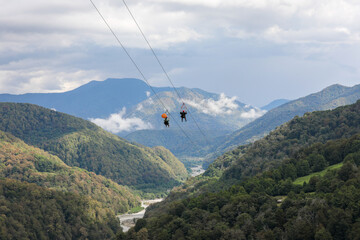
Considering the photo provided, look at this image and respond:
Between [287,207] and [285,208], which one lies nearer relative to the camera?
[287,207]

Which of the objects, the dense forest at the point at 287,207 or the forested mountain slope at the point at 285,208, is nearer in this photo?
the forested mountain slope at the point at 285,208

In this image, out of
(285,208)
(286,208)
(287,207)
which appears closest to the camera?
(286,208)

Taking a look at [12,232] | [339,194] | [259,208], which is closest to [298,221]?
[339,194]

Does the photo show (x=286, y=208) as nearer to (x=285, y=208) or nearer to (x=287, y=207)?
(x=287, y=207)

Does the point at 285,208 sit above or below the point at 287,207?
below

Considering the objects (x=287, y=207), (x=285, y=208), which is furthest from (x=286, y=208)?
(x=285, y=208)

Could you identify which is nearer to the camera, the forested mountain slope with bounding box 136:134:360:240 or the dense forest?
the forested mountain slope with bounding box 136:134:360:240

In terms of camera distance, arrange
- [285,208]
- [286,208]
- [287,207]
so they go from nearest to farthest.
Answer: [286,208] < [287,207] < [285,208]

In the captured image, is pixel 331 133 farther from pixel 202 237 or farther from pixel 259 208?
pixel 202 237
